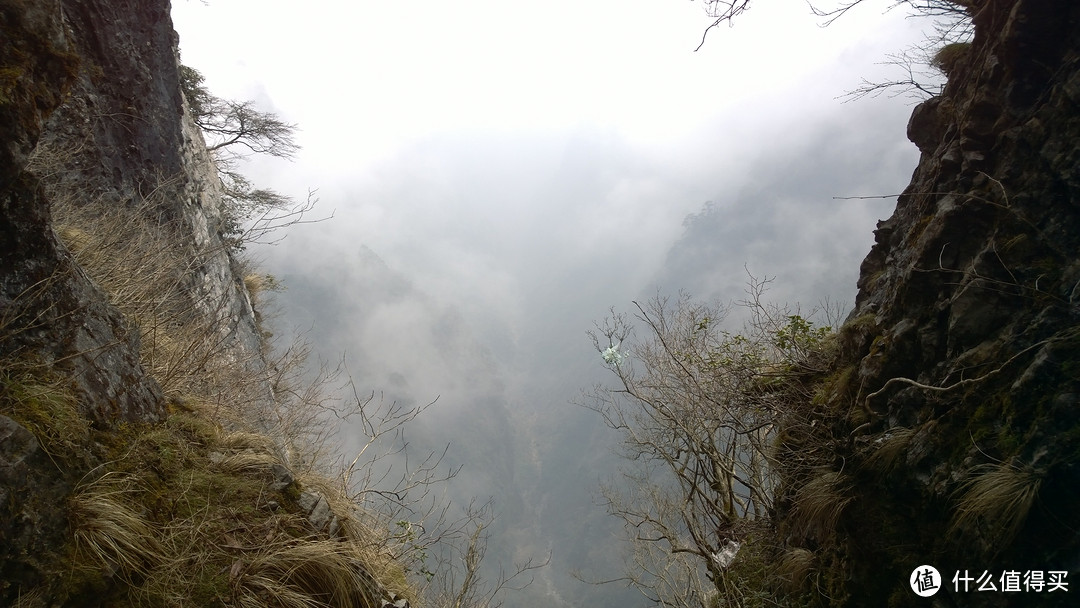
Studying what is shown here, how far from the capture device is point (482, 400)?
4444 inches

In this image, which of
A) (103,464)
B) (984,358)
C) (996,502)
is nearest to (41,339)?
(103,464)

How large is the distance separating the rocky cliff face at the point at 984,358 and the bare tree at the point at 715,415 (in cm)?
184

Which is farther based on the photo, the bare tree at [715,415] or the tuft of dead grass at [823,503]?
the bare tree at [715,415]

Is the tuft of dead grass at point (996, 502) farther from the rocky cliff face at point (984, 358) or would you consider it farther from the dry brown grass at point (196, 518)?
the dry brown grass at point (196, 518)

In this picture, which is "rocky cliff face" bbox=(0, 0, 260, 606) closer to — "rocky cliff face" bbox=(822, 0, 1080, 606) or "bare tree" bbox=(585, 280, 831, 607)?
"rocky cliff face" bbox=(822, 0, 1080, 606)

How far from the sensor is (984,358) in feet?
14.5

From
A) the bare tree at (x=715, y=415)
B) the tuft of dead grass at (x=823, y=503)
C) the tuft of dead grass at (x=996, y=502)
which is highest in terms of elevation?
the bare tree at (x=715, y=415)

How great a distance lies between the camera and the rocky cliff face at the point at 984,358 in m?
3.66

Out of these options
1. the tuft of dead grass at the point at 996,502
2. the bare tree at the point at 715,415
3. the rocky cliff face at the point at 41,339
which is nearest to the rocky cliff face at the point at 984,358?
the tuft of dead grass at the point at 996,502

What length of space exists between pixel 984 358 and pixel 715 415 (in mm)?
5215

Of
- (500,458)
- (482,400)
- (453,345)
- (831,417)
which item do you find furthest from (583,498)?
(831,417)

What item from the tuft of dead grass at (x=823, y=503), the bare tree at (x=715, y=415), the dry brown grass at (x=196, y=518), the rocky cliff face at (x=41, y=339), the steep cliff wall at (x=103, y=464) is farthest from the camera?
the bare tree at (x=715, y=415)

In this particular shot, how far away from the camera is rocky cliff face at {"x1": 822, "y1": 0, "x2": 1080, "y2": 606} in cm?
366

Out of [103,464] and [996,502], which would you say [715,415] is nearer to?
[996,502]
